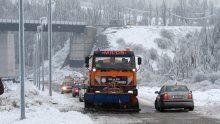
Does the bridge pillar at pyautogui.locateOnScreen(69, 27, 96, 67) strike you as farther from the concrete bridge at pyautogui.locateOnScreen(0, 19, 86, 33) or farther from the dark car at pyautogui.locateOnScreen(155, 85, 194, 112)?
the dark car at pyautogui.locateOnScreen(155, 85, 194, 112)

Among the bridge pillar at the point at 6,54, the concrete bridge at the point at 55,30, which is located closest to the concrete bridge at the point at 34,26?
the concrete bridge at the point at 55,30

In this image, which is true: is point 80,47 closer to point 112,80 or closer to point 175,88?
point 175,88

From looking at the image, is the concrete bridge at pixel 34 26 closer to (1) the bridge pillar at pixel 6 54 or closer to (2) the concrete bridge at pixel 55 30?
(2) the concrete bridge at pixel 55 30

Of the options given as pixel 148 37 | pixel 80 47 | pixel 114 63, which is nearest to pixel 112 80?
pixel 114 63

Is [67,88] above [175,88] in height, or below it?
below

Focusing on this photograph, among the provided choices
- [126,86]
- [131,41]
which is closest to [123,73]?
[126,86]

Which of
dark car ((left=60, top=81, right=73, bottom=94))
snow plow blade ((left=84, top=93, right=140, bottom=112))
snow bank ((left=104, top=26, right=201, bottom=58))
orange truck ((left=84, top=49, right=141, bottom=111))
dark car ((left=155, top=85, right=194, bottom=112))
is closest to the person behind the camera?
snow plow blade ((left=84, top=93, right=140, bottom=112))

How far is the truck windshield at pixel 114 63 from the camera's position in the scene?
24453 millimetres

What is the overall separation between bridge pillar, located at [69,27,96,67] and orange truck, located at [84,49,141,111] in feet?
395

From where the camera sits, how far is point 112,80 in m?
24.2

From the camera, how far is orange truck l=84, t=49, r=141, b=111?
78.2 feet

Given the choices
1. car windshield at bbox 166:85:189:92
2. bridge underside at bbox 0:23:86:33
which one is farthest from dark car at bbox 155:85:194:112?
bridge underside at bbox 0:23:86:33

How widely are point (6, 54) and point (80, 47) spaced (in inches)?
1101

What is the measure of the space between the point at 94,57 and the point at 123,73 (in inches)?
68.0
